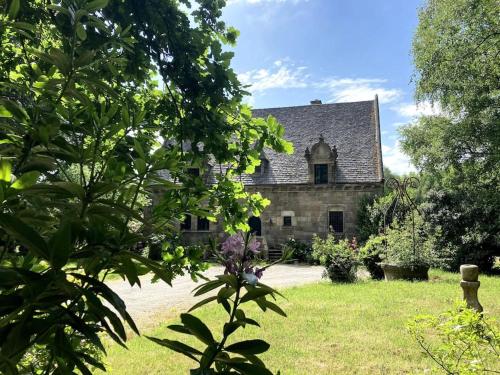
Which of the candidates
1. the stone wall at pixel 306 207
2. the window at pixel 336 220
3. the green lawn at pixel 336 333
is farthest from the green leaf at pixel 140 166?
the window at pixel 336 220

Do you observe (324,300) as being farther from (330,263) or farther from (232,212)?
(232,212)

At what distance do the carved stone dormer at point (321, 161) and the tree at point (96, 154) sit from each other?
19.8 metres

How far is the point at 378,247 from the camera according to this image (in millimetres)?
13180

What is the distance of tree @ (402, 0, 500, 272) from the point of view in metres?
13.3

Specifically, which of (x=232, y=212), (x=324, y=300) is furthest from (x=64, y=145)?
(x=324, y=300)

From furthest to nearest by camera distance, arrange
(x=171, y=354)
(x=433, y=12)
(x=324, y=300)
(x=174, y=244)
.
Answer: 1. (x=433, y=12)
2. (x=324, y=300)
3. (x=171, y=354)
4. (x=174, y=244)

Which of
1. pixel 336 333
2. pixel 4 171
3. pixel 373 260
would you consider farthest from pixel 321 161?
pixel 4 171

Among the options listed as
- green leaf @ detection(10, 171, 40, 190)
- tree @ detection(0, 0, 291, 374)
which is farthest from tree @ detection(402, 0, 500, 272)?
green leaf @ detection(10, 171, 40, 190)

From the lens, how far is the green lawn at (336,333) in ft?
16.4

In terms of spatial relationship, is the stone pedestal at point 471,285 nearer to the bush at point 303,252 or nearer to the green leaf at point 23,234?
the green leaf at point 23,234

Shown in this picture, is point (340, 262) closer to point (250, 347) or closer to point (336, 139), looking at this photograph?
point (250, 347)

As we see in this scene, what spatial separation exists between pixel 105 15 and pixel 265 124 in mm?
1057

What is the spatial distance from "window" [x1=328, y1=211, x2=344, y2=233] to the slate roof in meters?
1.78

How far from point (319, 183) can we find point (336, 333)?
16.1 m
